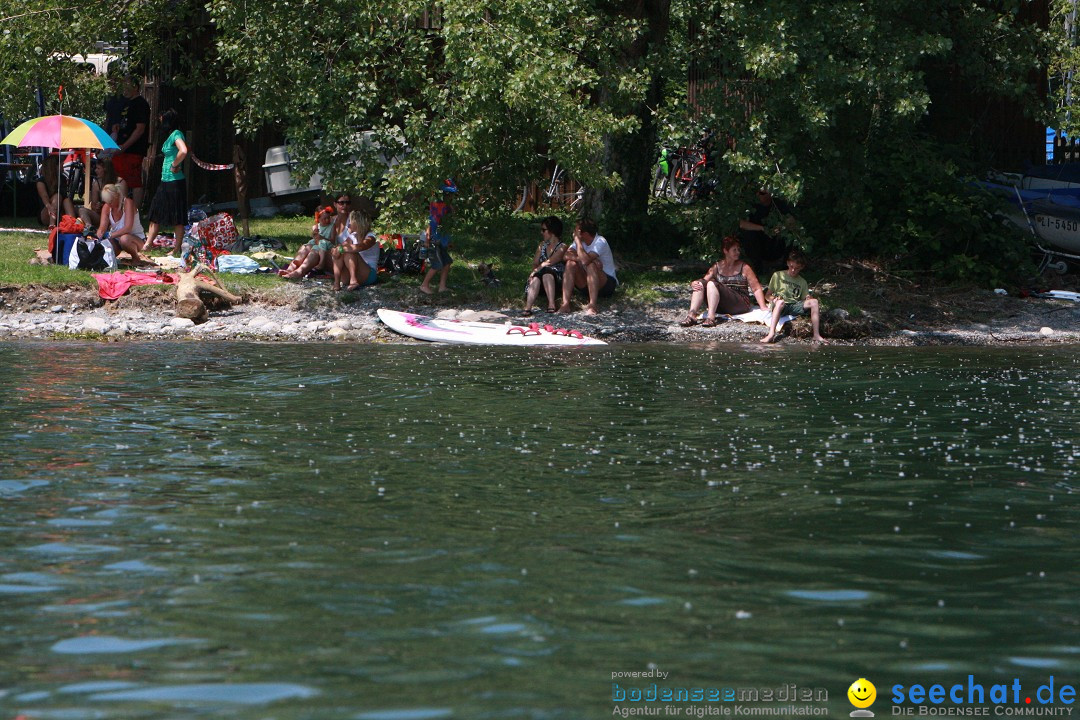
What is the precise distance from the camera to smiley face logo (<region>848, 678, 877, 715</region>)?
543 cm

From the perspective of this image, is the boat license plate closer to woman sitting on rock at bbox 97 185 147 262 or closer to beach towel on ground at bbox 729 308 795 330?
beach towel on ground at bbox 729 308 795 330

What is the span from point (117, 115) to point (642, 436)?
12.6 metres

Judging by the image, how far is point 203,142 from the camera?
81.8 ft

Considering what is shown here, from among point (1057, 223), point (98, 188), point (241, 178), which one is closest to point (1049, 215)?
point (1057, 223)

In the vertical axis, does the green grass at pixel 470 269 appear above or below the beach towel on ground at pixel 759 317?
above

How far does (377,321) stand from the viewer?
18.8 metres

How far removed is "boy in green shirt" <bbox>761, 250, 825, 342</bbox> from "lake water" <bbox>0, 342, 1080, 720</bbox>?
15.6 ft

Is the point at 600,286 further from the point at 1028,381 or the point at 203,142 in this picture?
the point at 203,142

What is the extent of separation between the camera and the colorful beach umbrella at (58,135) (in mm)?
19078

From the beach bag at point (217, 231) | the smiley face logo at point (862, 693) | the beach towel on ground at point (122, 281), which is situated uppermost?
the beach bag at point (217, 231)

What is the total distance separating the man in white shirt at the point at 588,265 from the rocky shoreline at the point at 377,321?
332mm

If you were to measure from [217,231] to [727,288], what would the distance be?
297 inches

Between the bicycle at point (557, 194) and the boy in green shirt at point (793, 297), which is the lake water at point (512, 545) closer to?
the boy in green shirt at point (793, 297)

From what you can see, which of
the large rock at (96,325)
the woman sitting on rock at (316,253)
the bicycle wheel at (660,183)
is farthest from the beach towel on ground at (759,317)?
the large rock at (96,325)
